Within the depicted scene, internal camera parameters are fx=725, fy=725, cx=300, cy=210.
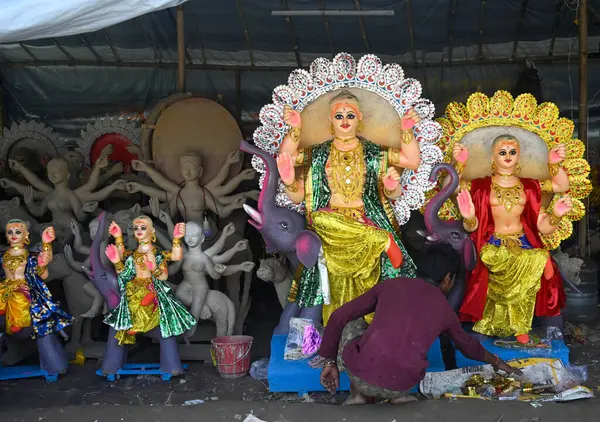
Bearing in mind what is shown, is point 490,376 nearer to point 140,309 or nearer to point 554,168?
point 554,168

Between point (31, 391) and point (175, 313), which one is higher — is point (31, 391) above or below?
below

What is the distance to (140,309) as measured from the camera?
15.2ft

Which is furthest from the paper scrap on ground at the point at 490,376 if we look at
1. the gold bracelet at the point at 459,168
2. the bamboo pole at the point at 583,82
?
the bamboo pole at the point at 583,82

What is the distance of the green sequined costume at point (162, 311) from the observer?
4621mm

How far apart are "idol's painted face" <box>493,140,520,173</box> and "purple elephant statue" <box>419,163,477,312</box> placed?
324 mm

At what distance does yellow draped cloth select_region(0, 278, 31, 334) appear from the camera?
4.61 meters

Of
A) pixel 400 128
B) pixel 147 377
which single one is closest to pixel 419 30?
pixel 400 128

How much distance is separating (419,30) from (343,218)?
145 inches

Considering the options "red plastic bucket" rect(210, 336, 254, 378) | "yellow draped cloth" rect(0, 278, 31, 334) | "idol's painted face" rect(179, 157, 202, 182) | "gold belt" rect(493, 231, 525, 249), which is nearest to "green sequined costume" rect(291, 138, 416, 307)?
"red plastic bucket" rect(210, 336, 254, 378)

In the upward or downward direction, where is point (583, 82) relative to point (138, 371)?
upward

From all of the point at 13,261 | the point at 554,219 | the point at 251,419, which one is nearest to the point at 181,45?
the point at 13,261

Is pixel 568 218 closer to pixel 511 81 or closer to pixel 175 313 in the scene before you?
pixel 175 313

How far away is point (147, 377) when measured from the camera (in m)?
4.79

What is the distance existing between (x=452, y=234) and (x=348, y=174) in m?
0.80
